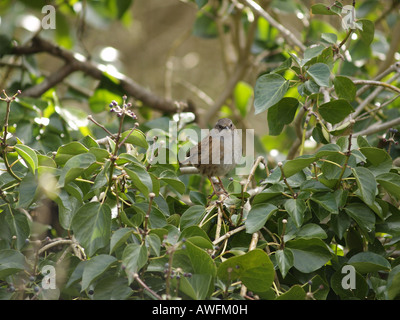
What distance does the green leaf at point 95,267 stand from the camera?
139 centimetres

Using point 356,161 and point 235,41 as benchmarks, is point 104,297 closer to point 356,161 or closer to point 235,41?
point 356,161

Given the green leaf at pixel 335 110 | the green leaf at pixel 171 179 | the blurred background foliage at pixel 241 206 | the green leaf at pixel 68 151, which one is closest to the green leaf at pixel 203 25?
the blurred background foliage at pixel 241 206

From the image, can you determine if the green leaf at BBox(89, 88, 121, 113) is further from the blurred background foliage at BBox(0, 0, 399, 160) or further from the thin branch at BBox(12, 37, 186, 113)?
the thin branch at BBox(12, 37, 186, 113)

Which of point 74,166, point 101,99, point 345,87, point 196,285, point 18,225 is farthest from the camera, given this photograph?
point 101,99

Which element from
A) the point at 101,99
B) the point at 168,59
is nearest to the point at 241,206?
the point at 101,99

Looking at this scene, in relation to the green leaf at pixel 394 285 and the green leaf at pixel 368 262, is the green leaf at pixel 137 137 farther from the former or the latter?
the green leaf at pixel 394 285

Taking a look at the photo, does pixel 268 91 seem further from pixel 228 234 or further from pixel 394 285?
pixel 394 285

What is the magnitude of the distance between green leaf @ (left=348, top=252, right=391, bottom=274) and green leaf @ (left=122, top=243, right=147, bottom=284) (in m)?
0.69

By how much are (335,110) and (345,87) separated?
0.50 feet

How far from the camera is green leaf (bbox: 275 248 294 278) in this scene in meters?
1.47

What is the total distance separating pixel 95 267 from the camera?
141cm

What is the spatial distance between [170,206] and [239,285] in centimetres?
55
